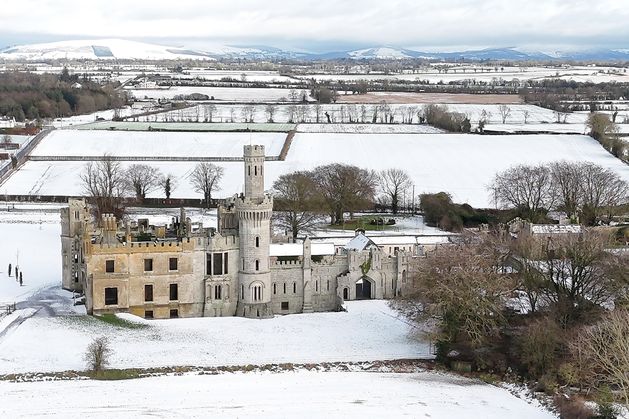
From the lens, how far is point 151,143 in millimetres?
123688

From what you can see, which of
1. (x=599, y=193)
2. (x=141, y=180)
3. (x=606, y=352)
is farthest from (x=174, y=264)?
(x=599, y=193)

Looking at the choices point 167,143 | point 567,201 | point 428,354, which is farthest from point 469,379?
point 167,143

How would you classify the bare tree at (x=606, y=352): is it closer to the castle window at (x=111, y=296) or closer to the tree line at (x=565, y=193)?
the castle window at (x=111, y=296)

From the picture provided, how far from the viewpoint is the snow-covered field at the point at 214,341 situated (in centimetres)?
4341

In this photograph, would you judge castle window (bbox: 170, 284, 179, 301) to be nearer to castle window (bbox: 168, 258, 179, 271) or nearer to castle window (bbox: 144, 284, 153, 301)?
castle window (bbox: 168, 258, 179, 271)

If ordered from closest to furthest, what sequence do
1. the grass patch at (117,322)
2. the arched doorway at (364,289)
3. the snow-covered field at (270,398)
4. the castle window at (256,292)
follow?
the snow-covered field at (270,398), the grass patch at (117,322), the castle window at (256,292), the arched doorway at (364,289)

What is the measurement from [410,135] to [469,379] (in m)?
94.4

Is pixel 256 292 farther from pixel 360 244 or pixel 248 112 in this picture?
pixel 248 112

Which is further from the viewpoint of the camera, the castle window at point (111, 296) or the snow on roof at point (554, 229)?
the snow on roof at point (554, 229)

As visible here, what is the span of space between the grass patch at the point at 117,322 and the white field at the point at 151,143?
66896mm

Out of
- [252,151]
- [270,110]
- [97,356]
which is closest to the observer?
[97,356]

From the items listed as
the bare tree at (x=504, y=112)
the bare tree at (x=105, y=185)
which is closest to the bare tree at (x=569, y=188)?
the bare tree at (x=105, y=185)

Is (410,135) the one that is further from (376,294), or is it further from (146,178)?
(376,294)

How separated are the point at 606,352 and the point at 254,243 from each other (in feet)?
74.7
